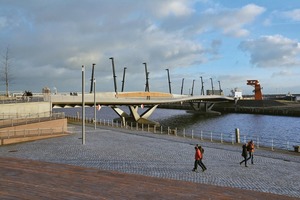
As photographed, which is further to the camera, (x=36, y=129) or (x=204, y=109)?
(x=204, y=109)

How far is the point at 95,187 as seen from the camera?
11.1 meters

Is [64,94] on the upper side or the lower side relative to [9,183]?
upper

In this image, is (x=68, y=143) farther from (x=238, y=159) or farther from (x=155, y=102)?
(x=155, y=102)

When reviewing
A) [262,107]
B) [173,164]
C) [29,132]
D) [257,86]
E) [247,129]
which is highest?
[257,86]

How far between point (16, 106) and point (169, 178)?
75.3 feet

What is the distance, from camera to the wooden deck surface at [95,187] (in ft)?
33.6

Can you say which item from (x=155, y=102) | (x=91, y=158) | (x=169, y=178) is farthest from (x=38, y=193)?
(x=155, y=102)

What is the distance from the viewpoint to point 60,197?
9859mm

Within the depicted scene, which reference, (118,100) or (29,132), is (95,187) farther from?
(118,100)

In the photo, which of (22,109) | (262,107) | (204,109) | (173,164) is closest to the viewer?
(173,164)

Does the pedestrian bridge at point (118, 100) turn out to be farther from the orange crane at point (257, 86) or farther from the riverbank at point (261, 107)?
the orange crane at point (257, 86)

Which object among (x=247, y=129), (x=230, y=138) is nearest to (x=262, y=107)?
(x=247, y=129)

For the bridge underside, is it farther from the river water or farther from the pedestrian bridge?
the pedestrian bridge

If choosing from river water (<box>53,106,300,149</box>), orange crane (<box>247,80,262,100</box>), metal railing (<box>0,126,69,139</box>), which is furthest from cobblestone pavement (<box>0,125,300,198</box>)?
orange crane (<box>247,80,262,100</box>)
